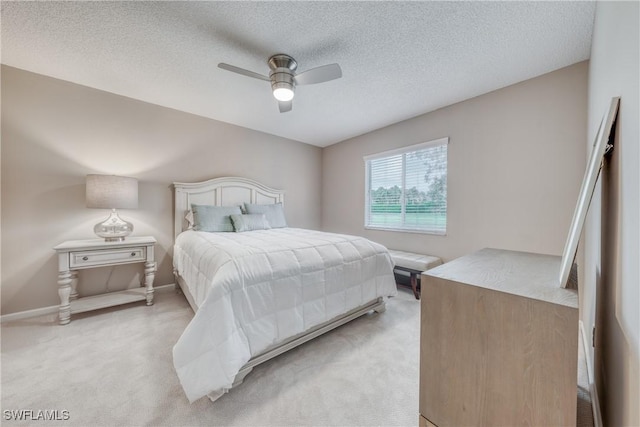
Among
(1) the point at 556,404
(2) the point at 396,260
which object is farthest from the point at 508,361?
(2) the point at 396,260

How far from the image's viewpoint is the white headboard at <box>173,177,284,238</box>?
322 cm

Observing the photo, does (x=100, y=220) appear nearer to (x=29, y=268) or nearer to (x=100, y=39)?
(x=29, y=268)

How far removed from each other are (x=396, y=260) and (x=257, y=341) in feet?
7.05

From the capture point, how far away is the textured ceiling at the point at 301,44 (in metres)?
1.63

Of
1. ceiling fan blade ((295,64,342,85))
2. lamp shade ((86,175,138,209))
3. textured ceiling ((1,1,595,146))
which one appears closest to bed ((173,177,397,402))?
lamp shade ((86,175,138,209))

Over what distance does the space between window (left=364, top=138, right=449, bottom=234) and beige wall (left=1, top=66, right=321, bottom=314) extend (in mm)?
2521

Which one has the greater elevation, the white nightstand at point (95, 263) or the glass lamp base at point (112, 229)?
the glass lamp base at point (112, 229)

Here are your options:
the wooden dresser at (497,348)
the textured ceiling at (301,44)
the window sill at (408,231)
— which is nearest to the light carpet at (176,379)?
the wooden dresser at (497,348)

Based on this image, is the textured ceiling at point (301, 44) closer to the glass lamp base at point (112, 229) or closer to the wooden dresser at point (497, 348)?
the glass lamp base at point (112, 229)

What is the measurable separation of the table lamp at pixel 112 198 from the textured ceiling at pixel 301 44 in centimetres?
106

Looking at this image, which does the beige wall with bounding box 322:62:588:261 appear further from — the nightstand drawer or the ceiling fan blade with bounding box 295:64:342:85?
the nightstand drawer

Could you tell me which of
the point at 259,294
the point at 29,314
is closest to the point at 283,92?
the point at 259,294

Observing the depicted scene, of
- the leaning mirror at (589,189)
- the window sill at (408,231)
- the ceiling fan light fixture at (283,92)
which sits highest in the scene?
the ceiling fan light fixture at (283,92)

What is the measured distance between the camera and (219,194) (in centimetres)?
355
